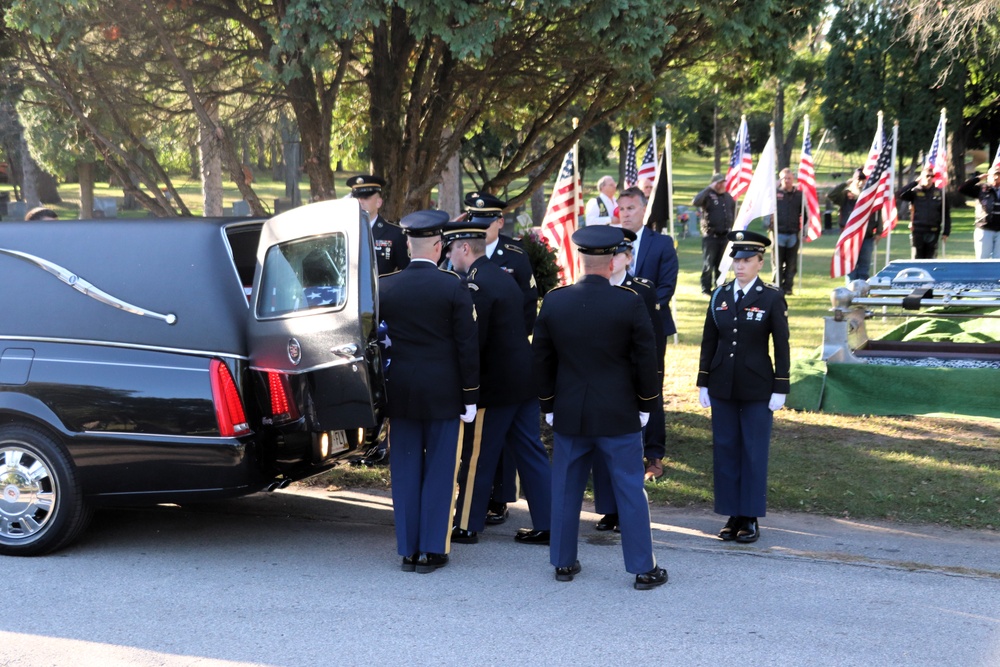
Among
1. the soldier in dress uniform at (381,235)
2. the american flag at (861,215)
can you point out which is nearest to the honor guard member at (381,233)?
the soldier in dress uniform at (381,235)

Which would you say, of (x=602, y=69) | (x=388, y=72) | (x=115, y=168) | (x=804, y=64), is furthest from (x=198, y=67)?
(x=804, y=64)

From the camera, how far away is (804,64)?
46.4m

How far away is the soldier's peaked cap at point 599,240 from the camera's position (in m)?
5.42

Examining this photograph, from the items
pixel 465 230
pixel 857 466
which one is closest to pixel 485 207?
pixel 465 230

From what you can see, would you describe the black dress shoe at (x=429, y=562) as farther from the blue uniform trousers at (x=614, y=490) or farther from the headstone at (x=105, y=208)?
the headstone at (x=105, y=208)

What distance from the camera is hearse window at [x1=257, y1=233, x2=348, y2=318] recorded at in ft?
18.5

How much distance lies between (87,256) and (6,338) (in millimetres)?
606

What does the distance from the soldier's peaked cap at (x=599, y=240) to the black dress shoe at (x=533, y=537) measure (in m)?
1.72

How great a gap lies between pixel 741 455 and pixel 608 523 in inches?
34.6

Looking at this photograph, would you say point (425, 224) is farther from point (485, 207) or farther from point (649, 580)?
point (649, 580)

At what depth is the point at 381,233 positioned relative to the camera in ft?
24.5

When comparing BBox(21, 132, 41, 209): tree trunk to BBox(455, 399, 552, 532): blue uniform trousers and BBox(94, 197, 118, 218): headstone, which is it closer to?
BBox(94, 197, 118, 218): headstone

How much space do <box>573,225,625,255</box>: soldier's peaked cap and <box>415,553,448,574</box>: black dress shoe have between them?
5.82 ft

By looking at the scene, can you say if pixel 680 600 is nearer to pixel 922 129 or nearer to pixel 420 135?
pixel 420 135
